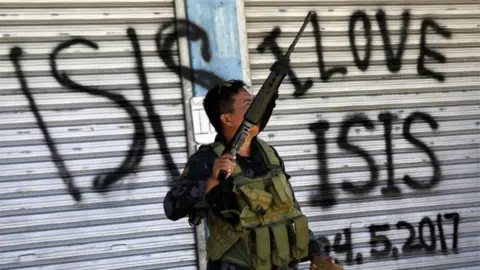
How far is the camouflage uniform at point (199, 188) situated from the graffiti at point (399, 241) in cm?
209

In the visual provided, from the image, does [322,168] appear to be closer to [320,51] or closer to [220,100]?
[320,51]

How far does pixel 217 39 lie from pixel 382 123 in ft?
4.56

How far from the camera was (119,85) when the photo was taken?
425cm

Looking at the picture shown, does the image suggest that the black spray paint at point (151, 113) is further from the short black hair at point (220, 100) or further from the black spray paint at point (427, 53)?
the black spray paint at point (427, 53)

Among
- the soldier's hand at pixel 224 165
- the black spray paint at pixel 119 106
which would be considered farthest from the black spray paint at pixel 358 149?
the soldier's hand at pixel 224 165

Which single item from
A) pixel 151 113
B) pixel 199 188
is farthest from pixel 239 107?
pixel 151 113

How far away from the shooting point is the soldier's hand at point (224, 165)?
2.43 metres

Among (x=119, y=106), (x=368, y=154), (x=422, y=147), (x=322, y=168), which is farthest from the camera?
(x=422, y=147)

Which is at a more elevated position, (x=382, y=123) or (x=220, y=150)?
(x=220, y=150)

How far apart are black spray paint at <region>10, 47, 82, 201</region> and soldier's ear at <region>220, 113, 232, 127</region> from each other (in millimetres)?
1823

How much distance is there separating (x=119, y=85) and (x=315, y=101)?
138cm

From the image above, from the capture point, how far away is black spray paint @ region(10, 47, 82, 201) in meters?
4.09

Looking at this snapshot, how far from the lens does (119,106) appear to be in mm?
4250

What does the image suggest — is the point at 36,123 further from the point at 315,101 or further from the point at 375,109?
the point at 375,109
